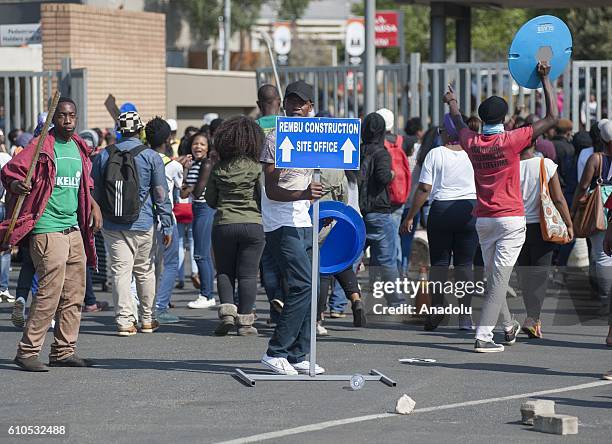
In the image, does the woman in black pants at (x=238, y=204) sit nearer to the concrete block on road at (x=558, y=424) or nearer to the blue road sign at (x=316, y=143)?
the blue road sign at (x=316, y=143)

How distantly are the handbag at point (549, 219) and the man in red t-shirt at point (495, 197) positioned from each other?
0.63m

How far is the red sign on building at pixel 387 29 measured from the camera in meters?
35.3

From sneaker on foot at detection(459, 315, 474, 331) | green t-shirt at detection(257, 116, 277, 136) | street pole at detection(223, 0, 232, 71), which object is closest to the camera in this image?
green t-shirt at detection(257, 116, 277, 136)

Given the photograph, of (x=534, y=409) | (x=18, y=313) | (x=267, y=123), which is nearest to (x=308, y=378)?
(x=534, y=409)

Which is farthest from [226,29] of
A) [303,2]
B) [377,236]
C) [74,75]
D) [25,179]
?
[25,179]

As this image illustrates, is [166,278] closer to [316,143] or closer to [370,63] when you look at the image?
[316,143]

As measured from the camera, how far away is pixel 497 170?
10.4m

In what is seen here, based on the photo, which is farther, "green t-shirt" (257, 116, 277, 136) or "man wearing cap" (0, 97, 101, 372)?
"green t-shirt" (257, 116, 277, 136)

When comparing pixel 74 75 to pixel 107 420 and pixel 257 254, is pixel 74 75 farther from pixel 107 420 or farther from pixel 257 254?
pixel 107 420

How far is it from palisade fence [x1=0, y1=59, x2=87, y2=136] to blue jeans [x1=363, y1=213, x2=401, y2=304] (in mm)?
5876

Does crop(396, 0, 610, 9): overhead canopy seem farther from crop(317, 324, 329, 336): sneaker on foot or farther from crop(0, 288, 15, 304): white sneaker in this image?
crop(317, 324, 329, 336): sneaker on foot

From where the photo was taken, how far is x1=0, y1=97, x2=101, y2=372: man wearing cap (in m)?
9.53

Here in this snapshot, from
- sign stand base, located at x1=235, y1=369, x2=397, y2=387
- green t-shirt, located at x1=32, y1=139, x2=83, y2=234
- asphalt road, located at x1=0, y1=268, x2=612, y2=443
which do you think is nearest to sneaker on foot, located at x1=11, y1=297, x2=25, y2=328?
asphalt road, located at x1=0, y1=268, x2=612, y2=443

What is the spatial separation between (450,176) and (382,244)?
1445 mm
